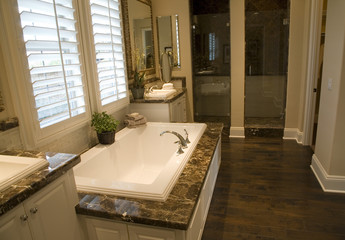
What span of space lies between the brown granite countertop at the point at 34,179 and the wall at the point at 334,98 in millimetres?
2395

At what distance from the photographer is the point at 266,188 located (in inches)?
114

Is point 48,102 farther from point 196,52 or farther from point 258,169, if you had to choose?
point 196,52

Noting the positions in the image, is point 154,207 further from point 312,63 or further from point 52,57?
point 312,63

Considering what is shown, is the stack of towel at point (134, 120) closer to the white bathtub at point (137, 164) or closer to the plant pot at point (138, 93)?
the white bathtub at point (137, 164)

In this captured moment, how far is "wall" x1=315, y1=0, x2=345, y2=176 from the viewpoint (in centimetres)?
248

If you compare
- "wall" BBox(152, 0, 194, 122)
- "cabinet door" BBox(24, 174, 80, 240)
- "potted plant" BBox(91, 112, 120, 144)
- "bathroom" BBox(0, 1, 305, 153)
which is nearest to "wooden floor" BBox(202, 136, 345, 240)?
"bathroom" BBox(0, 1, 305, 153)

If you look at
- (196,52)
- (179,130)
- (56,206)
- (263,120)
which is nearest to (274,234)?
(179,130)


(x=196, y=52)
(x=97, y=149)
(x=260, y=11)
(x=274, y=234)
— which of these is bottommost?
(x=274, y=234)

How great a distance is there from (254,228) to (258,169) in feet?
3.84

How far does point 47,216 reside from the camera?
1402 mm

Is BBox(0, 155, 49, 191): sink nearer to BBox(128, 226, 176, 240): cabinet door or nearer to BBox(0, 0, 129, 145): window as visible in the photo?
BBox(0, 0, 129, 145): window

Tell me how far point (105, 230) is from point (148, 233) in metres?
0.30

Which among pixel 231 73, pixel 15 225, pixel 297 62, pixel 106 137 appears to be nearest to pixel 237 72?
pixel 231 73

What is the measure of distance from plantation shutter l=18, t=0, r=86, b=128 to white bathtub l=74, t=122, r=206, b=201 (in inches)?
20.0
